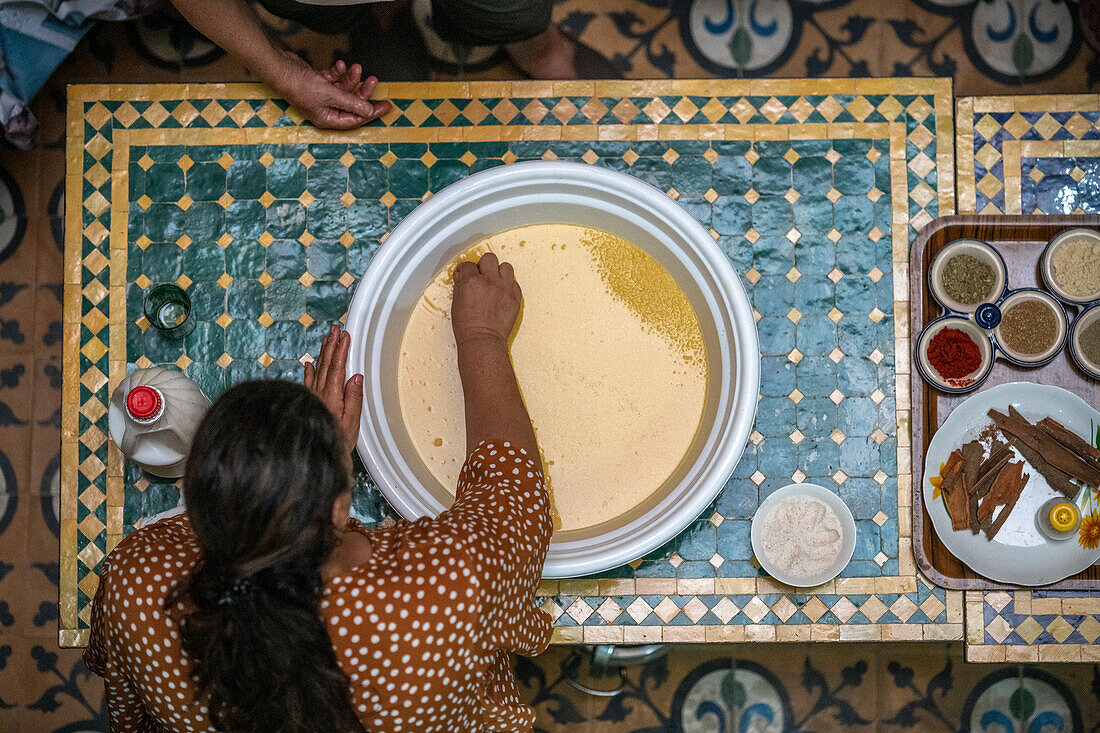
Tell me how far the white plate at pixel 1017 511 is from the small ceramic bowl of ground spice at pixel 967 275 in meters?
0.19

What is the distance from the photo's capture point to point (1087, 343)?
1.71 meters

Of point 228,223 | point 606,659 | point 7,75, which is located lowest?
point 606,659

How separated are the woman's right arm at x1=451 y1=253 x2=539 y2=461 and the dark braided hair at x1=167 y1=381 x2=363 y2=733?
0.55 m

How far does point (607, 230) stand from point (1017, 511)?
106 centimetres

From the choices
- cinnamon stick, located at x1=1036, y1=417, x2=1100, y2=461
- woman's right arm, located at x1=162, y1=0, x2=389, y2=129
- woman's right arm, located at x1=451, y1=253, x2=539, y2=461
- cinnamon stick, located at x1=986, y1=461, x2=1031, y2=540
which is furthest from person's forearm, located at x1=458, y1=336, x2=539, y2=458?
cinnamon stick, located at x1=1036, y1=417, x2=1100, y2=461

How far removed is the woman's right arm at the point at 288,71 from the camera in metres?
1.68

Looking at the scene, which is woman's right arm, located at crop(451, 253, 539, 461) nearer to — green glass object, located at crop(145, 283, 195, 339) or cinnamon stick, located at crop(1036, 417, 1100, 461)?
green glass object, located at crop(145, 283, 195, 339)

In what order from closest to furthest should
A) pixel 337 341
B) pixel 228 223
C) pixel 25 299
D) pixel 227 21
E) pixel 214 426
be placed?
pixel 214 426 < pixel 337 341 < pixel 227 21 < pixel 228 223 < pixel 25 299

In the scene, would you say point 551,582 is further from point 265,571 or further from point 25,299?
point 25,299

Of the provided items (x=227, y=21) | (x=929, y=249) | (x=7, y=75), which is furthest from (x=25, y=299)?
(x=929, y=249)

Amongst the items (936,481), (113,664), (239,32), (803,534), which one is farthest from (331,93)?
(936,481)

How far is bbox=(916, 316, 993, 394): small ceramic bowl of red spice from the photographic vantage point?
169 cm

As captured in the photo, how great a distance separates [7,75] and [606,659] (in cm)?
183

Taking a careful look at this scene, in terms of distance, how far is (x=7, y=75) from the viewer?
1745 mm
